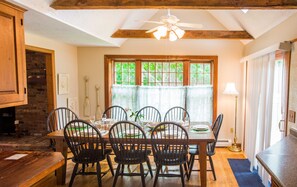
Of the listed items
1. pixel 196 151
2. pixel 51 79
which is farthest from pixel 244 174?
pixel 51 79

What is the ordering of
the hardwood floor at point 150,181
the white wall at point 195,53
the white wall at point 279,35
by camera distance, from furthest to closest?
the white wall at point 195,53 < the hardwood floor at point 150,181 < the white wall at point 279,35

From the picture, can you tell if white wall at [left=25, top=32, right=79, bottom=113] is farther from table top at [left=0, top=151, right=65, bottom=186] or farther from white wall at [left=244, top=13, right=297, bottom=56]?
white wall at [left=244, top=13, right=297, bottom=56]

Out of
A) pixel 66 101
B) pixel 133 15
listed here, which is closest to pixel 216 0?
pixel 133 15

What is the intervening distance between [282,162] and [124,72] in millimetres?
4023

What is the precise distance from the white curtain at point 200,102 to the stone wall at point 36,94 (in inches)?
118

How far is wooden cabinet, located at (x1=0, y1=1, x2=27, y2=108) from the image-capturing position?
2006 millimetres

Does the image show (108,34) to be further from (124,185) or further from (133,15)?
(124,185)

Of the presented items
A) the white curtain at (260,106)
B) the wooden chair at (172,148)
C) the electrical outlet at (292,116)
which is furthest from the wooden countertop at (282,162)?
the wooden chair at (172,148)

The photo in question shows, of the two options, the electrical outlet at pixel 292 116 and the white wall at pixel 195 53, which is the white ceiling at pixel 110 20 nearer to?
the white wall at pixel 195 53

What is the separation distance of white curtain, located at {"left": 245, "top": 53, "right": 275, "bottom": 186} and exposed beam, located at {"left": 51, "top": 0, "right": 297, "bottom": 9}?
0.91 m

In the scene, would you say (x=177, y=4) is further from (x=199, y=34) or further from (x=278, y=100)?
(x=199, y=34)

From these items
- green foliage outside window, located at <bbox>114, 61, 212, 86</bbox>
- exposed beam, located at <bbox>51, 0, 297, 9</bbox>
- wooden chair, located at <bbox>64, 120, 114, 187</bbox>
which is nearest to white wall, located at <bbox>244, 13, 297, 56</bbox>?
exposed beam, located at <bbox>51, 0, 297, 9</bbox>

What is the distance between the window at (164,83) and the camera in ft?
16.8

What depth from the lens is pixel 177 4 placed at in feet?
8.14
